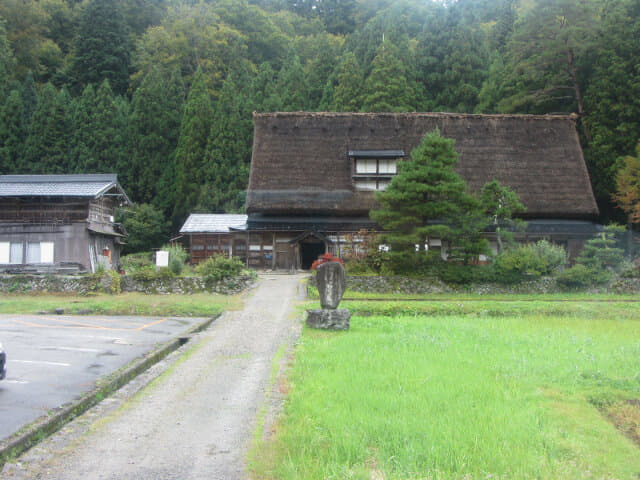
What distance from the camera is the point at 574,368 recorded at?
763 centimetres

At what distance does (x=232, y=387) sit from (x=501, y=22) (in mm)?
46792

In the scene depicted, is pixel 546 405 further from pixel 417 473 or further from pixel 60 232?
pixel 60 232

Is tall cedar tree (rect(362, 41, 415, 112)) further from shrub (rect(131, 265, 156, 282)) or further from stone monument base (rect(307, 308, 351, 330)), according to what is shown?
stone monument base (rect(307, 308, 351, 330))

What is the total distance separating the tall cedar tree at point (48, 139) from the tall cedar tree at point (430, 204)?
28.6 m

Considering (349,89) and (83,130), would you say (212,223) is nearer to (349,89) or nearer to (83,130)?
(349,89)

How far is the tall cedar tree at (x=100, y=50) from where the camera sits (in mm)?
48406

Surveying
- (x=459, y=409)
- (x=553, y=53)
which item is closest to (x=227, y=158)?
(x=553, y=53)

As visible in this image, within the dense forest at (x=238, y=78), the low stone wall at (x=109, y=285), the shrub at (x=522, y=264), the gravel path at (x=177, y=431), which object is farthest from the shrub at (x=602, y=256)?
the gravel path at (x=177, y=431)

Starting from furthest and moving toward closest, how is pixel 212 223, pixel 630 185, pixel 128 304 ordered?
pixel 212 223 → pixel 630 185 → pixel 128 304

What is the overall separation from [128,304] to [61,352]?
7.12 m

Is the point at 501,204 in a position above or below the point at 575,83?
below

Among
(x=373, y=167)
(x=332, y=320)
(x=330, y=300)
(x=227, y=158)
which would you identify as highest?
(x=227, y=158)

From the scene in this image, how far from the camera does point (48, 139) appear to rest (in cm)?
3972

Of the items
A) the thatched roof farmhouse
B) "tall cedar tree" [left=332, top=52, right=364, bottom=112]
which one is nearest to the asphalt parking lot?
the thatched roof farmhouse
